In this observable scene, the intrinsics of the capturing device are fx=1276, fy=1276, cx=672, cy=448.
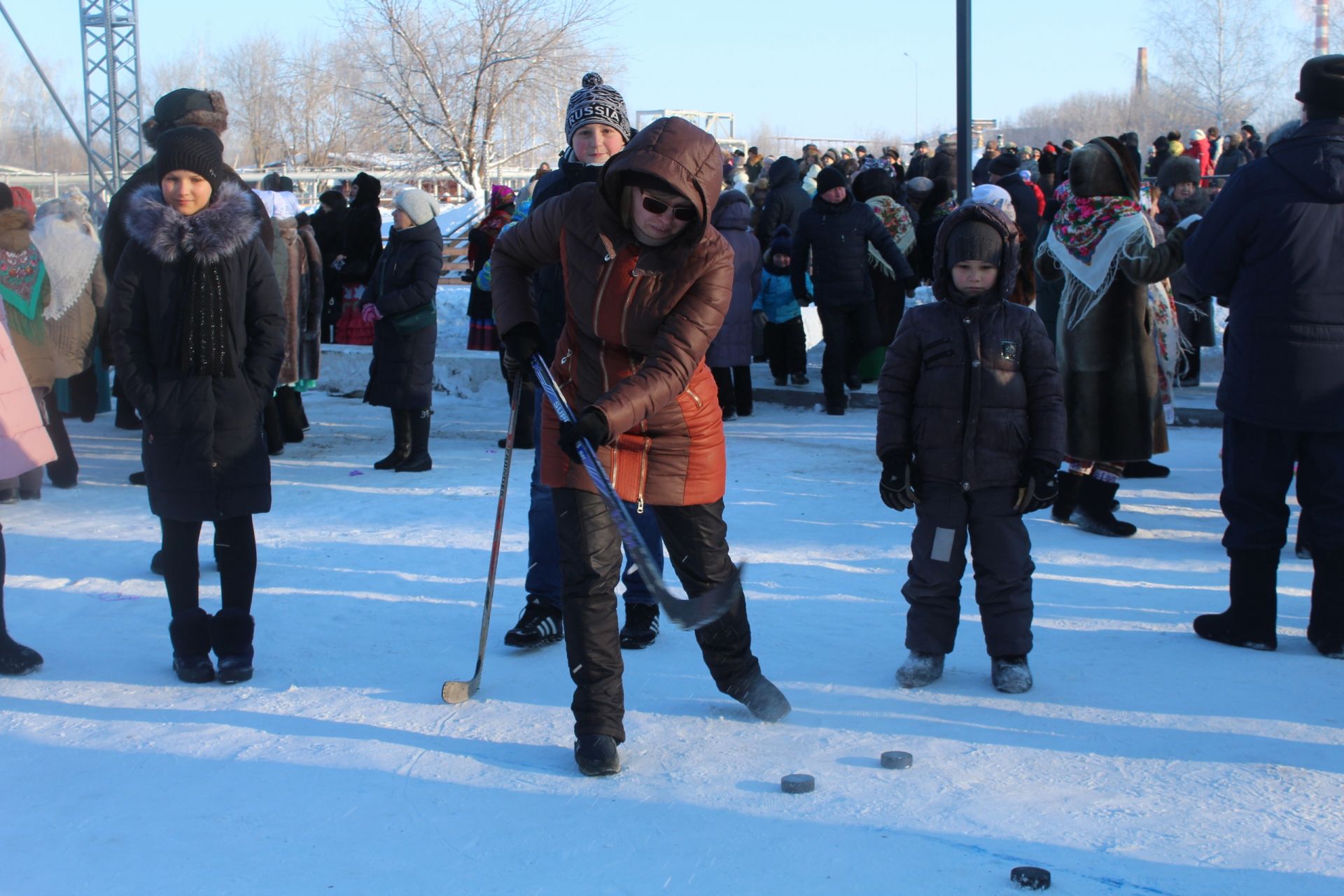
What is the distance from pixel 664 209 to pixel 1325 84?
2.53m

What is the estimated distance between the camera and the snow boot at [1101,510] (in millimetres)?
6250

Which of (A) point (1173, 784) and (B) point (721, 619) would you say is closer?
(A) point (1173, 784)

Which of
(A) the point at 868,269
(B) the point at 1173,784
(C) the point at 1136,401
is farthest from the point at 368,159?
(B) the point at 1173,784

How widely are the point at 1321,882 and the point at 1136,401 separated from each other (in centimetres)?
349

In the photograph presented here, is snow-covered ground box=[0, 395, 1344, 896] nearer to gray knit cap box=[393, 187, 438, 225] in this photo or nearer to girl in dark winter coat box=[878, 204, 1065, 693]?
girl in dark winter coat box=[878, 204, 1065, 693]

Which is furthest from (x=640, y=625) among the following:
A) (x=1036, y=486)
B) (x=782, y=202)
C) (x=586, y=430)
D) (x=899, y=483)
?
(x=782, y=202)

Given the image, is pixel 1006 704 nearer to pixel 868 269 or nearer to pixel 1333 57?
pixel 1333 57

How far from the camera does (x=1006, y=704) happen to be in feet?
13.3

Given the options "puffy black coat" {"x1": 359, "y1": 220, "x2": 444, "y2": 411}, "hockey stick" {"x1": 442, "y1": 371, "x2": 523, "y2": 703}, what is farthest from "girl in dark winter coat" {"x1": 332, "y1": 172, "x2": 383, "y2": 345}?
"hockey stick" {"x1": 442, "y1": 371, "x2": 523, "y2": 703}

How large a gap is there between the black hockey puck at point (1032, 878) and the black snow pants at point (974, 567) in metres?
1.35

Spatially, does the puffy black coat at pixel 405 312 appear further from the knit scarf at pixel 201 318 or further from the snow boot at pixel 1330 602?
the snow boot at pixel 1330 602

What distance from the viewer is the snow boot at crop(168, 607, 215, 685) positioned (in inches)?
173

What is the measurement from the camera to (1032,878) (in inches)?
112

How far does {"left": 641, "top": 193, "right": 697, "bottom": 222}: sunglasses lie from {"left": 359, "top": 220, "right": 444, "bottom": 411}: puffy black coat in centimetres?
485
